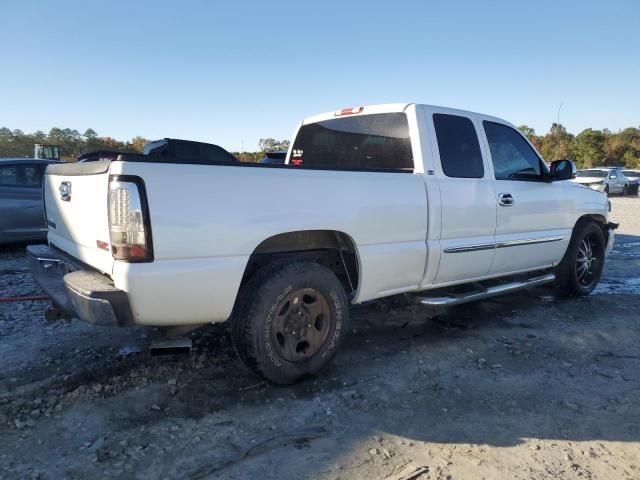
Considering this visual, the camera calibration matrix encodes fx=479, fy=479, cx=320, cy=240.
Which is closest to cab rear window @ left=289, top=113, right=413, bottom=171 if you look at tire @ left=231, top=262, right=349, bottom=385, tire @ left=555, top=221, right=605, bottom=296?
tire @ left=231, top=262, right=349, bottom=385

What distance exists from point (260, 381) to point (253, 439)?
667mm

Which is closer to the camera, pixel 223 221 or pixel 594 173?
pixel 223 221

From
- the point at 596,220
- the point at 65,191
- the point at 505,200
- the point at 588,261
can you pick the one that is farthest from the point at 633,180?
the point at 65,191

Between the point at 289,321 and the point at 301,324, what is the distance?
10cm

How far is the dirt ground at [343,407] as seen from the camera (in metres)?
2.43

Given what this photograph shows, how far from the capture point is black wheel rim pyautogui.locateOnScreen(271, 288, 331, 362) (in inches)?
123

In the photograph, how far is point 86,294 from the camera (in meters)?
2.58

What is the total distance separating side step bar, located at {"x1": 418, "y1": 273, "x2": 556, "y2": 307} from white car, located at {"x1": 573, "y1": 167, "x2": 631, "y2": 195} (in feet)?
65.9

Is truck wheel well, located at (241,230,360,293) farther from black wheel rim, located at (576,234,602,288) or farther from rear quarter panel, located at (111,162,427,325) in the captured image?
black wheel rim, located at (576,234,602,288)

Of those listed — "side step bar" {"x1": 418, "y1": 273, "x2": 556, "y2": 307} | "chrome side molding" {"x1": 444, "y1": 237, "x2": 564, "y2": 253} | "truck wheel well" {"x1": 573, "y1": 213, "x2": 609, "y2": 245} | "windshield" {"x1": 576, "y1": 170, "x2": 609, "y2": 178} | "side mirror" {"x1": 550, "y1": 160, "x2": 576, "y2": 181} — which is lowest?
"side step bar" {"x1": 418, "y1": 273, "x2": 556, "y2": 307}

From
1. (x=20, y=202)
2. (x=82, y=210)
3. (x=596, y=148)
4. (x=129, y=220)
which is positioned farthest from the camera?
(x=596, y=148)

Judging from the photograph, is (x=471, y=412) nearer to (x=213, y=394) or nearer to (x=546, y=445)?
(x=546, y=445)

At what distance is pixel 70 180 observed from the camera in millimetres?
3115

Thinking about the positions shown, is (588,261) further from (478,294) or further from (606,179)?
(606,179)
